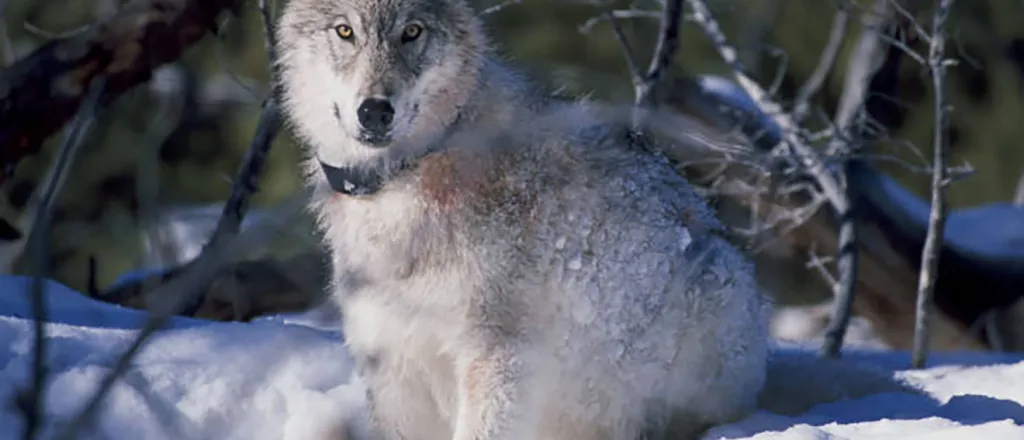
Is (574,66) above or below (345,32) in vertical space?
below

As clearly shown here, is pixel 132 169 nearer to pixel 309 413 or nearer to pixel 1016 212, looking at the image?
pixel 1016 212

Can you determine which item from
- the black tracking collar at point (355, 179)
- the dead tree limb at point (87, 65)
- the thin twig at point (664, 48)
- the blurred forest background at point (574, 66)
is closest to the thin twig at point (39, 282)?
the black tracking collar at point (355, 179)

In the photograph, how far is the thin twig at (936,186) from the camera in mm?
6406

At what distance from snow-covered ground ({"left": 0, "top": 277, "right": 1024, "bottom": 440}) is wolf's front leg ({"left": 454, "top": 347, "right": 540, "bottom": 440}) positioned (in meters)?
0.53

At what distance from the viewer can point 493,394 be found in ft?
13.2

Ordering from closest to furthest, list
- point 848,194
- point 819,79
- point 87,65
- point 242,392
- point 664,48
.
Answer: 1. point 242,392
2. point 87,65
3. point 664,48
4. point 848,194
5. point 819,79

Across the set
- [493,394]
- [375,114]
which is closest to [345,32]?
[375,114]

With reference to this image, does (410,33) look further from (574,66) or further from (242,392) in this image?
(574,66)

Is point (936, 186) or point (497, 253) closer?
point (497, 253)

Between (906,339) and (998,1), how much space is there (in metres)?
8.64

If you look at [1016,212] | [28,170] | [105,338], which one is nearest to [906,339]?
[1016,212]

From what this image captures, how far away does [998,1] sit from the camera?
16812mm

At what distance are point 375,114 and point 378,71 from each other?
117mm

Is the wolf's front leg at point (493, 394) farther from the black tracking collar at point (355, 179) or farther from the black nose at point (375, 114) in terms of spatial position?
the black nose at point (375, 114)
